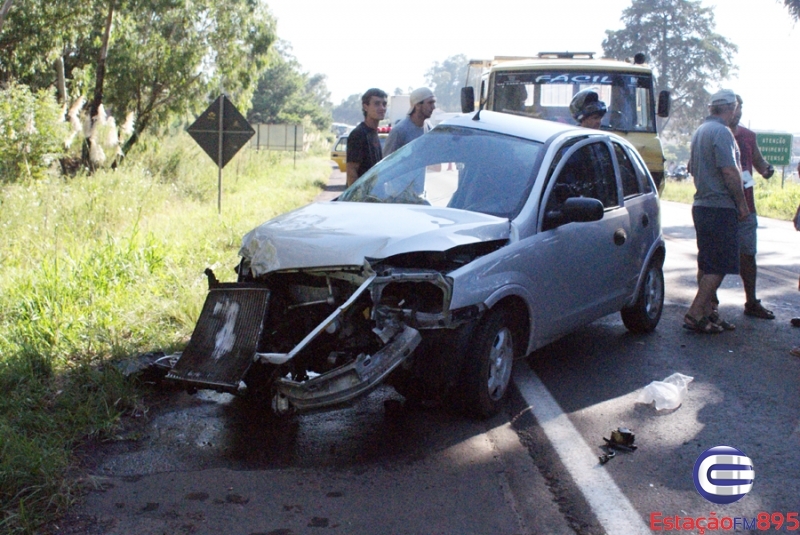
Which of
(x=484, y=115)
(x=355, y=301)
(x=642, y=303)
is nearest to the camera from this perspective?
(x=355, y=301)

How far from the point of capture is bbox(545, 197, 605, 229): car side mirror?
5586 millimetres

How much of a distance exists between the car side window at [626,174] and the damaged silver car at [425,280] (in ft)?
2.06

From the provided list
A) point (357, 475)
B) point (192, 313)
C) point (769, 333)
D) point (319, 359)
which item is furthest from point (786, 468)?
point (192, 313)

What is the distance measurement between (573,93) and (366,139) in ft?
18.0

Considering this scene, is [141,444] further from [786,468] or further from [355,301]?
[786,468]

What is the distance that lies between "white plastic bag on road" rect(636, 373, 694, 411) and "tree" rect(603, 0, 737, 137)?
75991mm

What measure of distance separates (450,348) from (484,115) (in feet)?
8.09

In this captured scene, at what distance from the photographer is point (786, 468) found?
4.43 m

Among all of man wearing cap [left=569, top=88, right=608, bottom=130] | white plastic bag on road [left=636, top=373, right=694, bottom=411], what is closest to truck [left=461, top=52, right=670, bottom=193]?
man wearing cap [left=569, top=88, right=608, bottom=130]

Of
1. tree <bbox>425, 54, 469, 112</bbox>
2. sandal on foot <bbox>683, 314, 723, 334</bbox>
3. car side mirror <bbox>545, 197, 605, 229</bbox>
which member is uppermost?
tree <bbox>425, 54, 469, 112</bbox>

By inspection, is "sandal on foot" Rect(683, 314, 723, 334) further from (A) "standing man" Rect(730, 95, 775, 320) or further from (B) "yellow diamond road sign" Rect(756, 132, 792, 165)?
(B) "yellow diamond road sign" Rect(756, 132, 792, 165)

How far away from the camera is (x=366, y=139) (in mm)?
8391

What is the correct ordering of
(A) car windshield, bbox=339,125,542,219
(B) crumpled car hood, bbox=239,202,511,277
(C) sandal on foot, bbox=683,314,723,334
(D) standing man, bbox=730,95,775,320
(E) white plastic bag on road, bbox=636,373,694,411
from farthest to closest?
(D) standing man, bbox=730,95,775,320
(C) sandal on foot, bbox=683,314,723,334
(A) car windshield, bbox=339,125,542,219
(E) white plastic bag on road, bbox=636,373,694,411
(B) crumpled car hood, bbox=239,202,511,277

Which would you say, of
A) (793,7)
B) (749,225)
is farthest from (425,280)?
(793,7)
